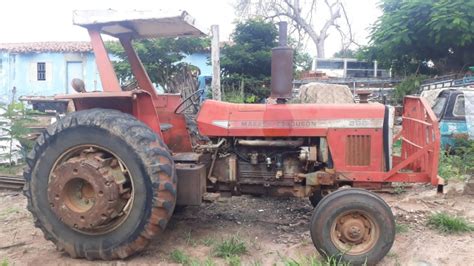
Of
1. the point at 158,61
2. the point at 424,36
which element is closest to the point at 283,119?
the point at 158,61

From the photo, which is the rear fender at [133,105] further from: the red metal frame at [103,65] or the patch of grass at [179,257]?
the patch of grass at [179,257]

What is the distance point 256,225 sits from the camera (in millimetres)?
4898

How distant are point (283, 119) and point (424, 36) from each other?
1229 cm

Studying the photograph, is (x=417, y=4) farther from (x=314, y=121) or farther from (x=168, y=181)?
(x=168, y=181)

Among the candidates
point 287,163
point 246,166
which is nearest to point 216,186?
point 246,166

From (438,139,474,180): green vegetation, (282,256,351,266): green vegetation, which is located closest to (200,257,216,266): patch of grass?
(282,256,351,266): green vegetation

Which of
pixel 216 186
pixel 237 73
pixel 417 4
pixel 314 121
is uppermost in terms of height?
pixel 417 4

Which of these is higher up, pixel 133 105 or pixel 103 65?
pixel 103 65

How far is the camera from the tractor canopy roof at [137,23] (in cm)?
398

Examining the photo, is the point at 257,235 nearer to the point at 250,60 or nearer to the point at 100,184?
the point at 100,184

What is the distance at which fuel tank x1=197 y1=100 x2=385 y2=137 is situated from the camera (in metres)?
4.20

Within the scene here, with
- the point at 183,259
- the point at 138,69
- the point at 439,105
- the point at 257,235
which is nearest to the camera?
the point at 183,259

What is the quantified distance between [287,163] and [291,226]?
874 mm

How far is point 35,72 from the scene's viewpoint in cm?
2327
